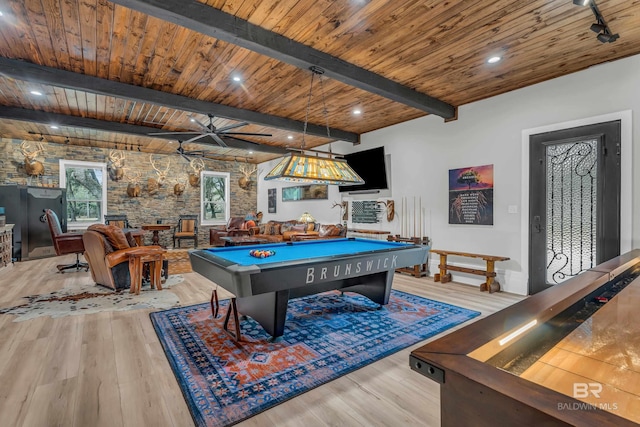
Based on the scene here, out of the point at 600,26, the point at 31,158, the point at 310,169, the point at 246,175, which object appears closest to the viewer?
the point at 600,26

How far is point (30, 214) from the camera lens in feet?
22.6

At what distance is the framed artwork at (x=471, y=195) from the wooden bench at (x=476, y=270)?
1.88 feet

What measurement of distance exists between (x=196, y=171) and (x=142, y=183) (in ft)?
5.11

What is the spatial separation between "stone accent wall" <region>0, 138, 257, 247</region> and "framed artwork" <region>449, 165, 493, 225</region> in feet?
24.8

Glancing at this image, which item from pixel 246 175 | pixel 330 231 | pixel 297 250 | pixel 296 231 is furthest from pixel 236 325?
pixel 246 175

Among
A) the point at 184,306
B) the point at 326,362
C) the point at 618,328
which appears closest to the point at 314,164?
the point at 326,362

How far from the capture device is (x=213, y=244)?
939cm

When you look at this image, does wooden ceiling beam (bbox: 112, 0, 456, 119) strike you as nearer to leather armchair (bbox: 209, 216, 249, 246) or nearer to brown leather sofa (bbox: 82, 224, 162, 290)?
brown leather sofa (bbox: 82, 224, 162, 290)

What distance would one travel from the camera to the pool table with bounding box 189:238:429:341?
2.28 meters

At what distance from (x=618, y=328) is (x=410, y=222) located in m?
4.72

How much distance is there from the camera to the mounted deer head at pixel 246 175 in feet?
34.5

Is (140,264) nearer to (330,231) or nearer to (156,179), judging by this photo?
(330,231)

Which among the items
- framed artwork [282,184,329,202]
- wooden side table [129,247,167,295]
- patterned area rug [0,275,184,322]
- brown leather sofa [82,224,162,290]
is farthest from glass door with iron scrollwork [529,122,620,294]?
brown leather sofa [82,224,162,290]

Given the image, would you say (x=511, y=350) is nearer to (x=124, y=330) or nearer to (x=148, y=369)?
(x=148, y=369)
